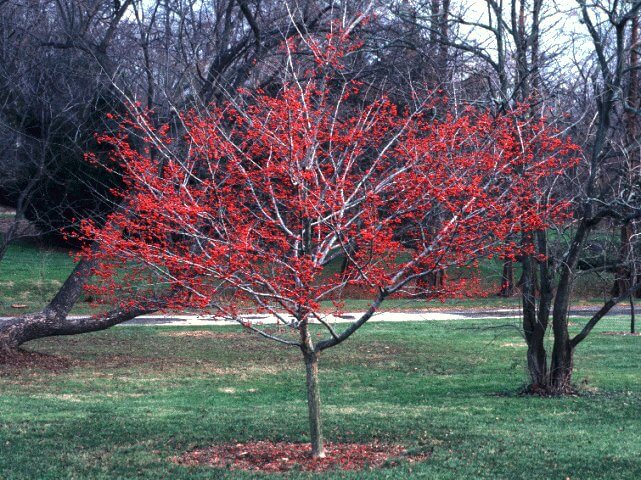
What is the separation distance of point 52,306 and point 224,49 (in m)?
4.92

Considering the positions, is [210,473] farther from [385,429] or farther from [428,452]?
[385,429]

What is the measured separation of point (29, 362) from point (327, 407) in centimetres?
595

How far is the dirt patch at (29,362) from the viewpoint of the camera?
13992mm

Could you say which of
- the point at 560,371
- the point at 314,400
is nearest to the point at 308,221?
the point at 314,400

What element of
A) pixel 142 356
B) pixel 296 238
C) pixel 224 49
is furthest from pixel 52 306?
pixel 296 238

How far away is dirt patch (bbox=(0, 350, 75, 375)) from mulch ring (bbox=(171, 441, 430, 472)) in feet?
22.2

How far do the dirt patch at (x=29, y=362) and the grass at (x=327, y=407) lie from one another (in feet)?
0.75

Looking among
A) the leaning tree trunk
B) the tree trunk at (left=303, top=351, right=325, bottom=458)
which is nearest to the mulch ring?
the tree trunk at (left=303, top=351, right=325, bottom=458)

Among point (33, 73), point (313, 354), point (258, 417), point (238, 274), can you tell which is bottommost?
point (258, 417)

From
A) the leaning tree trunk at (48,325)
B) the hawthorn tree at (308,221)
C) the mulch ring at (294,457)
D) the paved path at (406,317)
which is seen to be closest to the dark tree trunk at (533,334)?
the hawthorn tree at (308,221)

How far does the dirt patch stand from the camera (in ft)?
45.9

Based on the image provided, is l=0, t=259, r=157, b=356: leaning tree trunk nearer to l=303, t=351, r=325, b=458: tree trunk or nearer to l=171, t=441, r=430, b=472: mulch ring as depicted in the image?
l=171, t=441, r=430, b=472: mulch ring

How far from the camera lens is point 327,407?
1088 cm

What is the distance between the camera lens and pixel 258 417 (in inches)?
391
